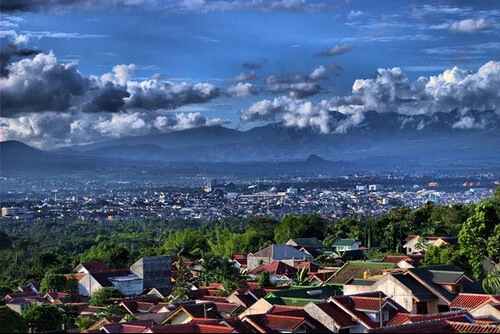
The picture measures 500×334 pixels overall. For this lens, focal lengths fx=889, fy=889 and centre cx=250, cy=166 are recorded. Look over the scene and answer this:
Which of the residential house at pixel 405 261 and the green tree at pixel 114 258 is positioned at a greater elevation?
the residential house at pixel 405 261

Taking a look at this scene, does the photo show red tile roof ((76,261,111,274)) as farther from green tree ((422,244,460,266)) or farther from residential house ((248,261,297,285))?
green tree ((422,244,460,266))

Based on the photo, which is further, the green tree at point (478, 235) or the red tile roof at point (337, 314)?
the green tree at point (478, 235)

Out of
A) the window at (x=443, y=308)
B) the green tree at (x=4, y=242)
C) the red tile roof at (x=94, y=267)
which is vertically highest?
the window at (x=443, y=308)

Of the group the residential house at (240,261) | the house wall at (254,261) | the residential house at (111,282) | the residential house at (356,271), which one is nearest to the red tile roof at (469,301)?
the residential house at (356,271)

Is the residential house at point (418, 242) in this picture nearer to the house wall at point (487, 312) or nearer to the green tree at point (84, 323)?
the green tree at point (84, 323)

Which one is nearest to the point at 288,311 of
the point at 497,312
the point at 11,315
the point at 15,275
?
the point at 497,312

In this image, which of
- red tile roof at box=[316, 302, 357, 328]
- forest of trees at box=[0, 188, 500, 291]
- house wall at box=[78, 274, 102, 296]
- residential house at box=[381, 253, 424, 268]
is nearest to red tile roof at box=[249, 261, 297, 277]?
forest of trees at box=[0, 188, 500, 291]

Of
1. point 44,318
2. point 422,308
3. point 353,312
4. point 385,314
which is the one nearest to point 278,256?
point 44,318
